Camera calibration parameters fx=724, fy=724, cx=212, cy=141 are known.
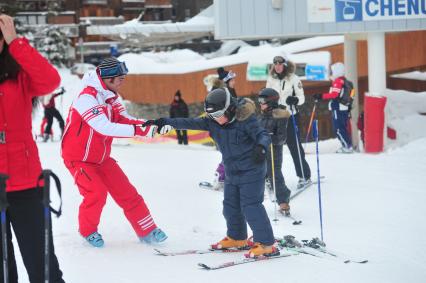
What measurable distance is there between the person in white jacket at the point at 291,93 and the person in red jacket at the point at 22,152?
17.6 ft

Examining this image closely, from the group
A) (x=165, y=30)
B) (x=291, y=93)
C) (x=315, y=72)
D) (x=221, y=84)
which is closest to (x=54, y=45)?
(x=165, y=30)

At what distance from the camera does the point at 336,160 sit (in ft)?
37.8

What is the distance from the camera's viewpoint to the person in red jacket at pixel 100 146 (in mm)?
5922

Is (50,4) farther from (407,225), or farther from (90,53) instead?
(407,225)

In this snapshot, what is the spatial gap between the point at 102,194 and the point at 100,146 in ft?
1.34

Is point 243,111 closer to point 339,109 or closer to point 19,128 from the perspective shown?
A: point 19,128

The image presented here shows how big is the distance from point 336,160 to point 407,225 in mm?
3984

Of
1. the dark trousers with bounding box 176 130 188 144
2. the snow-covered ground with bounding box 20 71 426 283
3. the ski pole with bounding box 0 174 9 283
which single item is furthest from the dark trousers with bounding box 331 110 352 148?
the ski pole with bounding box 0 174 9 283

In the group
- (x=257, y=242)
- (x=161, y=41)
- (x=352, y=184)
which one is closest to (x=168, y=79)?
(x=161, y=41)

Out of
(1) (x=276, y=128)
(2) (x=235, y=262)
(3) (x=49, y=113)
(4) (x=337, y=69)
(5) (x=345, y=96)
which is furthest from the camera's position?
(3) (x=49, y=113)

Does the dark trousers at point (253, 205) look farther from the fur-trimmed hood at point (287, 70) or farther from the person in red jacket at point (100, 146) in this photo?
the fur-trimmed hood at point (287, 70)

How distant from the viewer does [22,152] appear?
13.2 ft

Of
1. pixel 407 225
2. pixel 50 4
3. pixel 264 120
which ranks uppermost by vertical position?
pixel 50 4

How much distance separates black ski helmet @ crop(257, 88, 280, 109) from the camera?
23.9 ft
